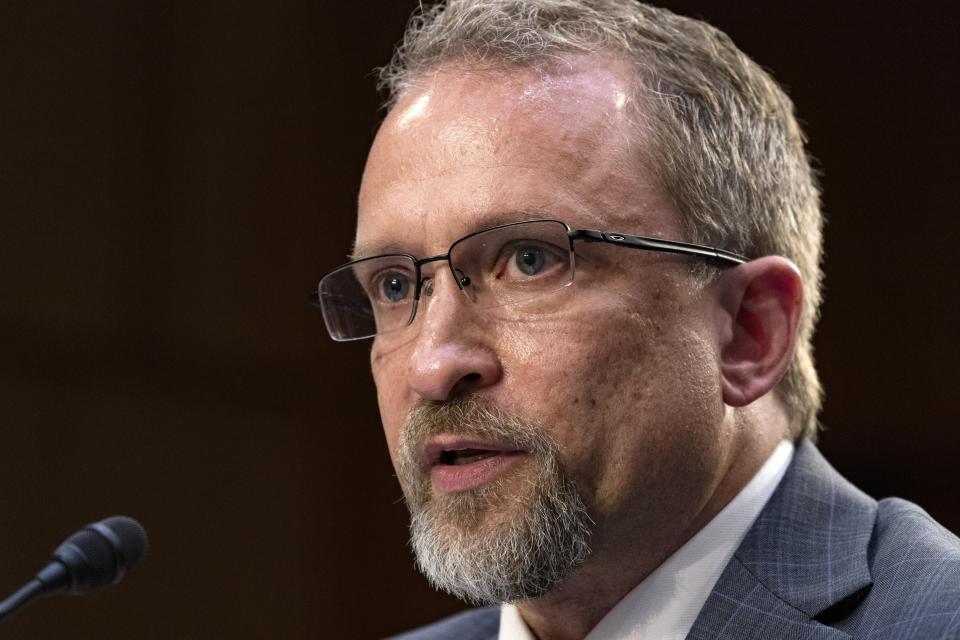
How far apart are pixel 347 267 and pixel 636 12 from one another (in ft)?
2.24

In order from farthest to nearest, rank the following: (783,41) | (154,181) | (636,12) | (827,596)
→ 1. (783,41)
2. (154,181)
3. (636,12)
4. (827,596)

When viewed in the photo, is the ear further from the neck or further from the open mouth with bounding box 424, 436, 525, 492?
the open mouth with bounding box 424, 436, 525, 492

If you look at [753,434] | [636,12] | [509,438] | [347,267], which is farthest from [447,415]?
[636,12]

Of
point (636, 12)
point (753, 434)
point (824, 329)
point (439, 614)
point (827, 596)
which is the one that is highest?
point (636, 12)

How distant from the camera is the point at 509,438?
150cm

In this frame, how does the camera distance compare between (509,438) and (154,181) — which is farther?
(154,181)

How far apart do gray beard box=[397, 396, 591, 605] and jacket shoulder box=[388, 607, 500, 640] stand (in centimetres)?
64

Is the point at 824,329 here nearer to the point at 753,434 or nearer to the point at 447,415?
the point at 753,434

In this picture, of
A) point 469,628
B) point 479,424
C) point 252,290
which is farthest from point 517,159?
point 252,290

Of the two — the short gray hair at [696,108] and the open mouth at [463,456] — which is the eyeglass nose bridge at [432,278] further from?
the short gray hair at [696,108]

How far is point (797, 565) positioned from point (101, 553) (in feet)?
3.33

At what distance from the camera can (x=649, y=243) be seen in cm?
158

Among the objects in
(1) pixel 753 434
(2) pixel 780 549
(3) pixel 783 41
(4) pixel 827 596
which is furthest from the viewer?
(3) pixel 783 41

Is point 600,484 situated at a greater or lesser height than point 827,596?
greater
